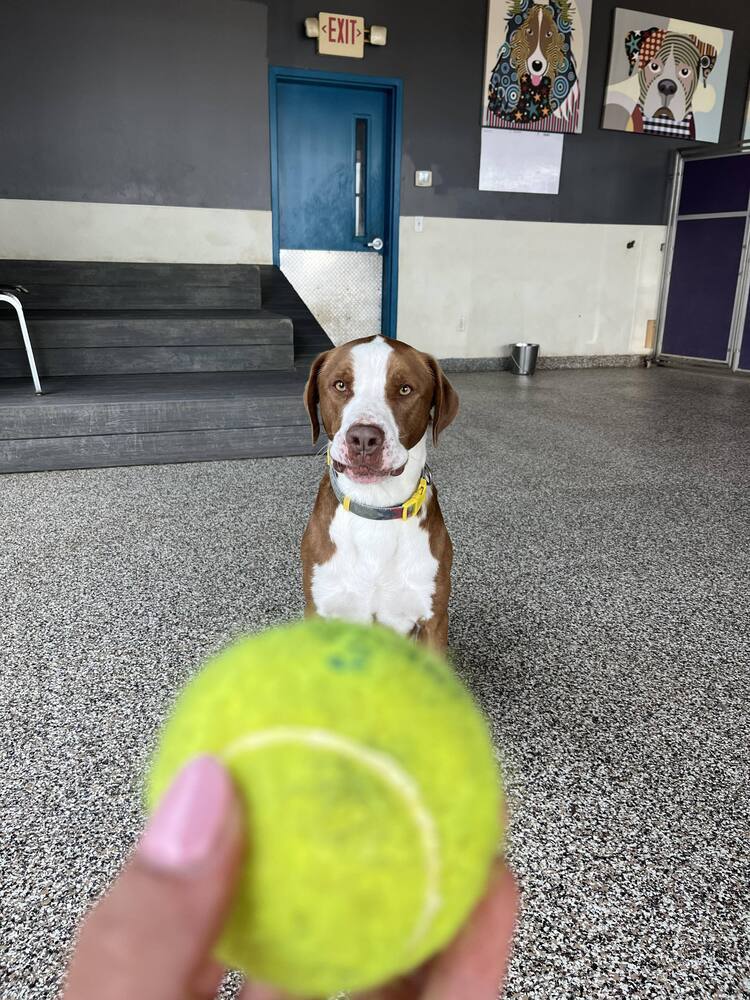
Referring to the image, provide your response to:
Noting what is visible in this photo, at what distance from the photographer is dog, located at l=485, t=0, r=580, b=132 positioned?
20.6 feet

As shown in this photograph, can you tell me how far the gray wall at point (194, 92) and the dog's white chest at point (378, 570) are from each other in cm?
552

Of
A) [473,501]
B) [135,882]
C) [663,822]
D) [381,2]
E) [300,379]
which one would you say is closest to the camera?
[135,882]

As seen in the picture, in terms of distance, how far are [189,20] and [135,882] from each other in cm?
694

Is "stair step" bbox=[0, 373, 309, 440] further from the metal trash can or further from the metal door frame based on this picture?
the metal door frame

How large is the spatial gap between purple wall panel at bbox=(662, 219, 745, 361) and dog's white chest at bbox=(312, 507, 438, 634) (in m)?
7.04

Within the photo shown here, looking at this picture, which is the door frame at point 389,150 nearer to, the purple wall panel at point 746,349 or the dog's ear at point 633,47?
the dog's ear at point 633,47

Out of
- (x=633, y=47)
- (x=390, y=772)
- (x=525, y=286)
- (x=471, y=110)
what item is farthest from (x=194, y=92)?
(x=390, y=772)

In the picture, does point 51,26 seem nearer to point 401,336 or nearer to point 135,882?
point 401,336

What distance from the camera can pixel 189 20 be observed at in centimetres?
558

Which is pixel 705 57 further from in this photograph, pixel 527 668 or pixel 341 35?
pixel 527 668

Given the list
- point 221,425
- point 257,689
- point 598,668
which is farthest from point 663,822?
point 221,425

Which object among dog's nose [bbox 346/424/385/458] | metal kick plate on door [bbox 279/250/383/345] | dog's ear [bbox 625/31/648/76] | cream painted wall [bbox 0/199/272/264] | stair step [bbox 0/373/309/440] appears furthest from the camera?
dog's ear [bbox 625/31/648/76]

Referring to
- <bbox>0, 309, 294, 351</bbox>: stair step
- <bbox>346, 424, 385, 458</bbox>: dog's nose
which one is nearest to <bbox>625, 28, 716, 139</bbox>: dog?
<bbox>0, 309, 294, 351</bbox>: stair step

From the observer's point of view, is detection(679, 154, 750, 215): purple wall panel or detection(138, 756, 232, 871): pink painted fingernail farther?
detection(679, 154, 750, 215): purple wall panel
